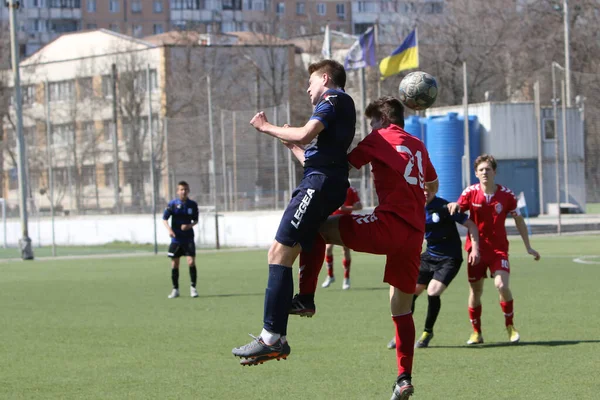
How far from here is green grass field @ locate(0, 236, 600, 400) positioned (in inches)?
365

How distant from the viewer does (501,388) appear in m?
9.02

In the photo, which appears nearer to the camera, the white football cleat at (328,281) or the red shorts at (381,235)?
the red shorts at (381,235)

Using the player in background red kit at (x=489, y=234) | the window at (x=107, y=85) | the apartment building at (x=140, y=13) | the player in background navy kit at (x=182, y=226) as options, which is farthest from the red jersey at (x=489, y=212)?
the apartment building at (x=140, y=13)

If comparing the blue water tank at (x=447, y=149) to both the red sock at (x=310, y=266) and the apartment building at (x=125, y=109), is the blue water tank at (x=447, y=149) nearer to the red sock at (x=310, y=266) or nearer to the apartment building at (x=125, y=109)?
the apartment building at (x=125, y=109)

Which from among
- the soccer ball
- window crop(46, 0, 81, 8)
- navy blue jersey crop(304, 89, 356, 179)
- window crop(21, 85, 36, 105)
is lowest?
navy blue jersey crop(304, 89, 356, 179)

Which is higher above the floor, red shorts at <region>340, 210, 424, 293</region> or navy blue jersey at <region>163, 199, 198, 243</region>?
red shorts at <region>340, 210, 424, 293</region>

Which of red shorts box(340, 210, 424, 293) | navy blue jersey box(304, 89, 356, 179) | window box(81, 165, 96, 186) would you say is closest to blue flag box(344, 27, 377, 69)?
window box(81, 165, 96, 186)

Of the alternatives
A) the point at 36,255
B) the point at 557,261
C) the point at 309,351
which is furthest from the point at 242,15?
the point at 309,351

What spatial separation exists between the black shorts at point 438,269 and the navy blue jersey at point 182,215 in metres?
8.09

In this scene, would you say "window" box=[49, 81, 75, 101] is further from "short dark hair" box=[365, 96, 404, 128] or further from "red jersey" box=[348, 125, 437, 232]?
"red jersey" box=[348, 125, 437, 232]

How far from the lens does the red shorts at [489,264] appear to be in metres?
12.0

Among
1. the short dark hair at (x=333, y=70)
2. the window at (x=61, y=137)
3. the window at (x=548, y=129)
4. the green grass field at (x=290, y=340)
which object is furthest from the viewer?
the window at (x=548, y=129)

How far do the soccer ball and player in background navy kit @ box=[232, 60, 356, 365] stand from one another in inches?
35.4

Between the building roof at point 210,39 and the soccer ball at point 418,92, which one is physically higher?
the building roof at point 210,39
